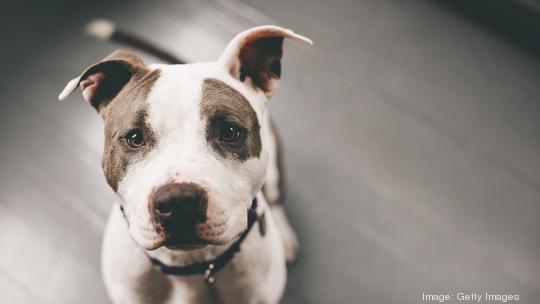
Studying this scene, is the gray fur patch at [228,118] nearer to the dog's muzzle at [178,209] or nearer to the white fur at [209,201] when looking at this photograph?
the white fur at [209,201]

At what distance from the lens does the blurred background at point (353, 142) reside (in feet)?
6.38

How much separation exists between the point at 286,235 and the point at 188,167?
107cm

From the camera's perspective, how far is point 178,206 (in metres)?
0.88

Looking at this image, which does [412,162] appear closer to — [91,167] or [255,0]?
[255,0]

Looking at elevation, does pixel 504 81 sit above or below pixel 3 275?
above

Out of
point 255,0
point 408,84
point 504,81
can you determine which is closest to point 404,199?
point 408,84

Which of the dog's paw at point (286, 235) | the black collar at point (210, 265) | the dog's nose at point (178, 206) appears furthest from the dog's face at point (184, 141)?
the dog's paw at point (286, 235)

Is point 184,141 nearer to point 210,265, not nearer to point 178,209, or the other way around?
point 178,209

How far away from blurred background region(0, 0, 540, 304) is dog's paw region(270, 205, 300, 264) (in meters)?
0.06

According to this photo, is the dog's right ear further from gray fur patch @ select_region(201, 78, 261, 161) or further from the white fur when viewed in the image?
gray fur patch @ select_region(201, 78, 261, 161)

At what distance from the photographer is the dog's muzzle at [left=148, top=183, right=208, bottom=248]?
0.88 meters

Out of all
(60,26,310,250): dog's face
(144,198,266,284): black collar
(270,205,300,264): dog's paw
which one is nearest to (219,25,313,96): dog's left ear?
(60,26,310,250): dog's face

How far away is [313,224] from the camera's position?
80.0 inches

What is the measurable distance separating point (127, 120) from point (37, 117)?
138 cm
